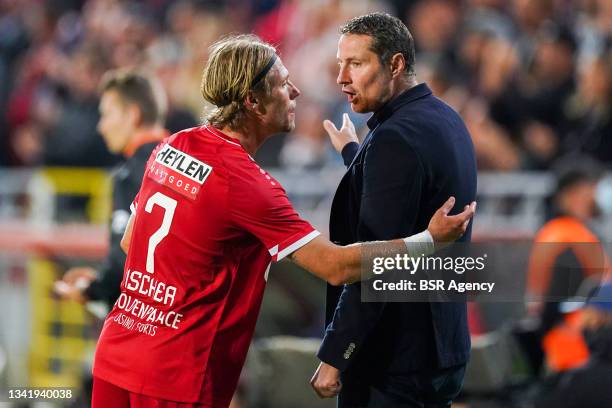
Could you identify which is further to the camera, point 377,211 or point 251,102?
point 251,102

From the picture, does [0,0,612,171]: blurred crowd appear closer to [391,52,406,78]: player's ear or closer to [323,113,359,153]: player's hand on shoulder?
[323,113,359,153]: player's hand on shoulder

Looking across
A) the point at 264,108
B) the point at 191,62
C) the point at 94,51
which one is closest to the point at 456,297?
the point at 264,108

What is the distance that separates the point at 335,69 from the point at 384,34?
5.61 m

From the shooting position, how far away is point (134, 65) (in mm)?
11633

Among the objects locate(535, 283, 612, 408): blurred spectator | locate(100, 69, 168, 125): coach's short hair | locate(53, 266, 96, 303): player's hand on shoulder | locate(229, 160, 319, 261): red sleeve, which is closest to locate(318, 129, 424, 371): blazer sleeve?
locate(229, 160, 319, 261): red sleeve

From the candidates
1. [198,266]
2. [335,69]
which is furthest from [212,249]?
[335,69]

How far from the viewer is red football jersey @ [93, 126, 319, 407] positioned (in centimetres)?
415

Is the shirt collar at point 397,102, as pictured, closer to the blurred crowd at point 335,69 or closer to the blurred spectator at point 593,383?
the blurred spectator at point 593,383

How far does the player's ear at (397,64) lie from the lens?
4402 millimetres

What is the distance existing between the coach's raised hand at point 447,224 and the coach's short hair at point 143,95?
2.32 meters

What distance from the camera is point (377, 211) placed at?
4203 mm

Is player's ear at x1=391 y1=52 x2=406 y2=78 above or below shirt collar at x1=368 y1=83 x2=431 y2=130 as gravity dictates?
above

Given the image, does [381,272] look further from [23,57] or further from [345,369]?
[23,57]

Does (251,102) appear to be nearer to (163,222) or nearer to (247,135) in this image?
(247,135)
